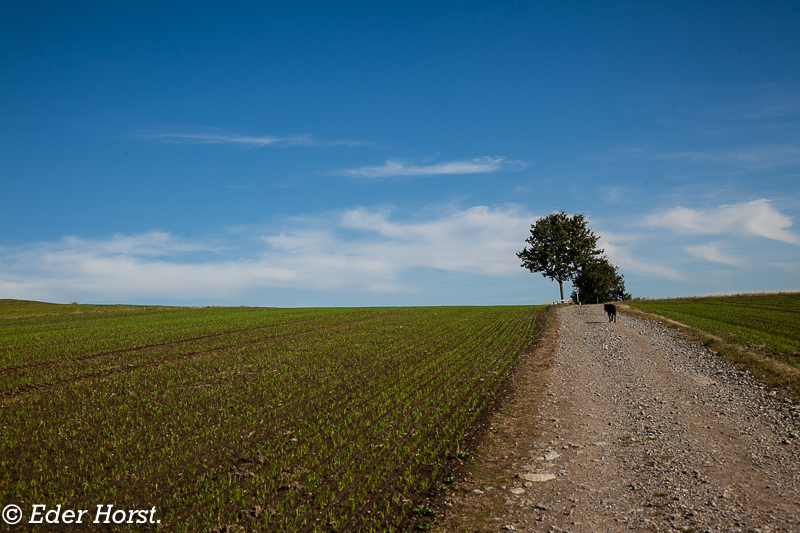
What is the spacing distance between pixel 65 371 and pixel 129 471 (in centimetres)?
1513

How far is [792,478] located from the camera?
851cm

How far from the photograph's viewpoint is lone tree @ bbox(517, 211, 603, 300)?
91812mm

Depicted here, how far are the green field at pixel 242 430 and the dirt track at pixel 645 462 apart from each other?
153 centimetres

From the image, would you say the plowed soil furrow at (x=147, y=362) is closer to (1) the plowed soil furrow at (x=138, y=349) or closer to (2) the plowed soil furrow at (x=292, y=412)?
(1) the plowed soil furrow at (x=138, y=349)

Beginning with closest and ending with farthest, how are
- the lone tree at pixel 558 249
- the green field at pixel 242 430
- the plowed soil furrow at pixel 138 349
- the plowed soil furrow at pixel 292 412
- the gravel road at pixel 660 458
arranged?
the gravel road at pixel 660 458 < the green field at pixel 242 430 < the plowed soil furrow at pixel 292 412 < the plowed soil furrow at pixel 138 349 < the lone tree at pixel 558 249

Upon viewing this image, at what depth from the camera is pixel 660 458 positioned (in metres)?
9.84

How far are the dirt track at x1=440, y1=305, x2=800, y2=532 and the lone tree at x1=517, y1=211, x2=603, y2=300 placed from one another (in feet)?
251

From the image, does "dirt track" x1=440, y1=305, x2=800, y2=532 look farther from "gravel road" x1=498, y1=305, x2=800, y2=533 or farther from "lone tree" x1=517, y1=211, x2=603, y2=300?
"lone tree" x1=517, y1=211, x2=603, y2=300

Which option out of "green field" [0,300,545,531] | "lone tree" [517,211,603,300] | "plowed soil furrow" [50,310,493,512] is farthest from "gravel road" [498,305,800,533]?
"lone tree" [517,211,603,300]

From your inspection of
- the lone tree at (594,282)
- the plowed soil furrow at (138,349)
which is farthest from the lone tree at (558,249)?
the plowed soil furrow at (138,349)

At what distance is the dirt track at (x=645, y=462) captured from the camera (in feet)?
24.4

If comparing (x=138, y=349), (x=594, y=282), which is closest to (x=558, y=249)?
(x=594, y=282)

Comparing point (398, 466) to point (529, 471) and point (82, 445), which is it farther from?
point (82, 445)

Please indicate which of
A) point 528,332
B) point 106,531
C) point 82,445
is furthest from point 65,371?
point 528,332
